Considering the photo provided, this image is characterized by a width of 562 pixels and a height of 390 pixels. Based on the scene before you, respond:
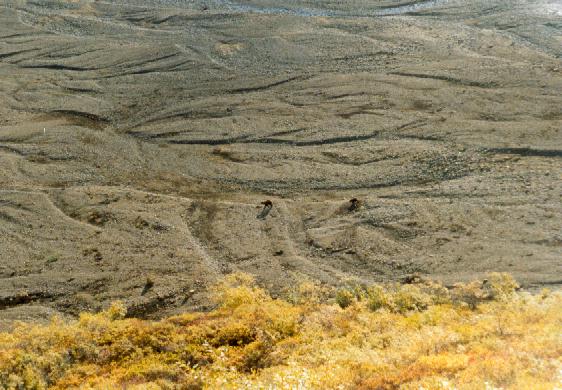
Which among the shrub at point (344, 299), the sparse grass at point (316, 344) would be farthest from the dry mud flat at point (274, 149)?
the sparse grass at point (316, 344)

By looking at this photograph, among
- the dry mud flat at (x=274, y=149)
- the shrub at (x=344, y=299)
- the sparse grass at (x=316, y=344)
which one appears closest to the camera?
the sparse grass at (x=316, y=344)

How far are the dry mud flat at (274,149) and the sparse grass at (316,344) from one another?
99 cm

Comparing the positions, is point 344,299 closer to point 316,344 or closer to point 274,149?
point 316,344

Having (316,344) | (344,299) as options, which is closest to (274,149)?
(344,299)

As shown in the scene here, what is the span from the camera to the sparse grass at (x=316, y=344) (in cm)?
910

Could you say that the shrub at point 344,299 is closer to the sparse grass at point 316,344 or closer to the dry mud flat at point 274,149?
the sparse grass at point 316,344

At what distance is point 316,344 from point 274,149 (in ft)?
26.1

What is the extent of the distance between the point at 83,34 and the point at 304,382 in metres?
19.9

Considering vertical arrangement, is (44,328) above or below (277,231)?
below

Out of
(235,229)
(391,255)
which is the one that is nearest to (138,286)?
(235,229)

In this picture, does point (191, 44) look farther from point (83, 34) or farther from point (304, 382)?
point (304, 382)

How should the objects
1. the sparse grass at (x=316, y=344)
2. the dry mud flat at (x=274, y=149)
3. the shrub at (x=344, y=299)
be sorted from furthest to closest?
1. the dry mud flat at (x=274, y=149)
2. the shrub at (x=344, y=299)
3. the sparse grass at (x=316, y=344)

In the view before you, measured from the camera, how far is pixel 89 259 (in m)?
14.5

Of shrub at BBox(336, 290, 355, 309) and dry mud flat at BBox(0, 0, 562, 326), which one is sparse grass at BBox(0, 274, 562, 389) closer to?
shrub at BBox(336, 290, 355, 309)
